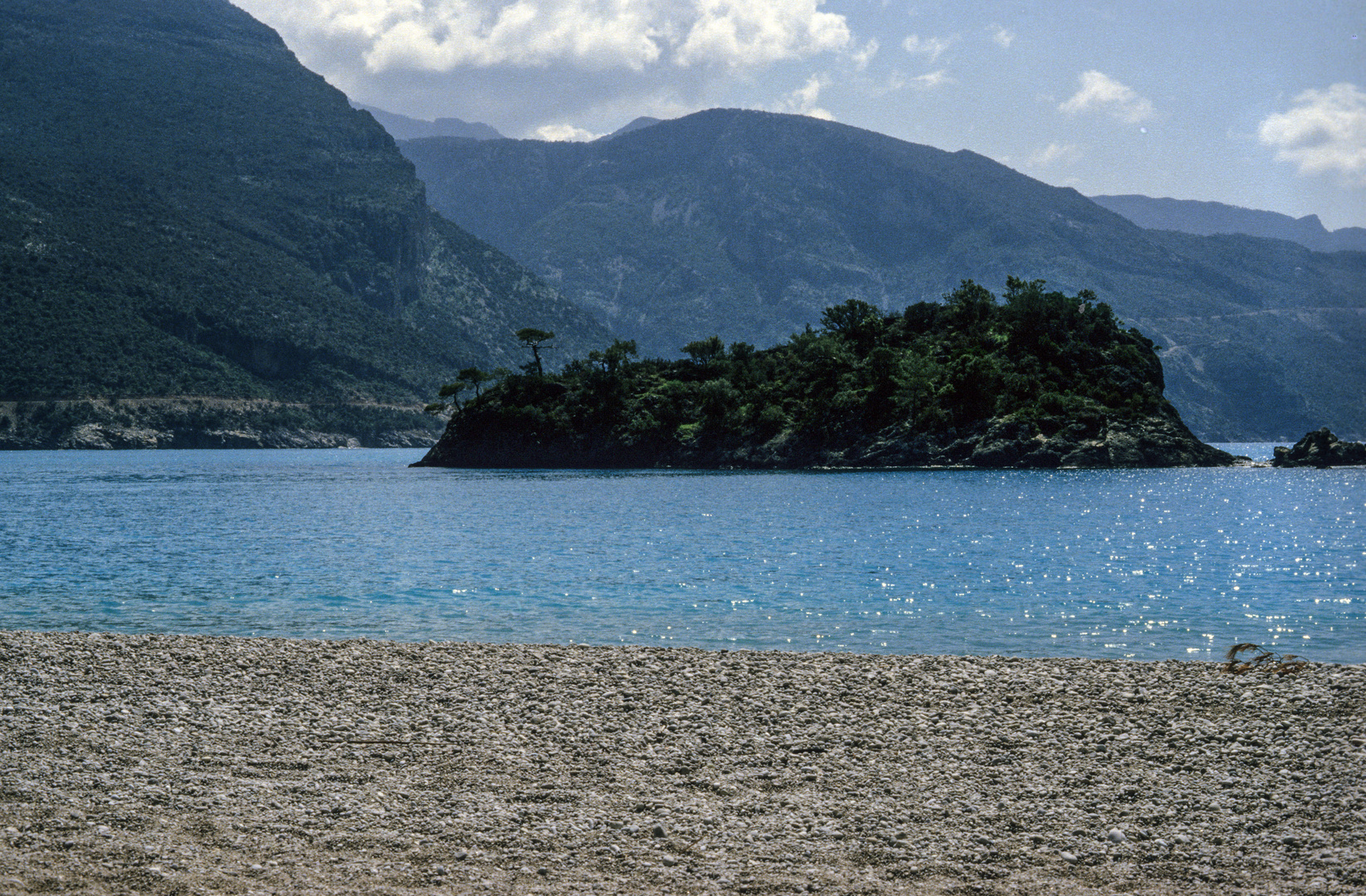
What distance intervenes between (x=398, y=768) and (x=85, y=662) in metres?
8.20

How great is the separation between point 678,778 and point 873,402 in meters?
118

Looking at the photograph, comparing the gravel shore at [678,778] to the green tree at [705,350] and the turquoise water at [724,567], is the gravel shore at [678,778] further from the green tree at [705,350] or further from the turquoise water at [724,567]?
the green tree at [705,350]

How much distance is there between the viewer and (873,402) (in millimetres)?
127062

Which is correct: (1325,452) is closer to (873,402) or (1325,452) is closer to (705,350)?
(873,402)

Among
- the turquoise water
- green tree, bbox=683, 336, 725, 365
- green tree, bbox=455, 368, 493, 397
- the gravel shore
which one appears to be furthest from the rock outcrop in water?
the gravel shore

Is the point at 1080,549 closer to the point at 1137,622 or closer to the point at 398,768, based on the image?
the point at 1137,622

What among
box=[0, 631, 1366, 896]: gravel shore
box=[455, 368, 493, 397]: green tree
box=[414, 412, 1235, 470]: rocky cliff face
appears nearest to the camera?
box=[0, 631, 1366, 896]: gravel shore

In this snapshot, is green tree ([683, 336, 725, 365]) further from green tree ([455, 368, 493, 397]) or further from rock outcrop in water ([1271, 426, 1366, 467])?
rock outcrop in water ([1271, 426, 1366, 467])

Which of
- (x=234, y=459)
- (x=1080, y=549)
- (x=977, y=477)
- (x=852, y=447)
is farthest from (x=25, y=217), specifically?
(x=1080, y=549)

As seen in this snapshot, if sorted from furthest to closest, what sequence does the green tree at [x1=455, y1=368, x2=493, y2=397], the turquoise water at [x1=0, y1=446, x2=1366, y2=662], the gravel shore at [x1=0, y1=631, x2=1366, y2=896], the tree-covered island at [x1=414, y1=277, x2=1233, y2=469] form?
the green tree at [x1=455, y1=368, x2=493, y2=397] < the tree-covered island at [x1=414, y1=277, x2=1233, y2=469] < the turquoise water at [x1=0, y1=446, x2=1366, y2=662] < the gravel shore at [x1=0, y1=631, x2=1366, y2=896]

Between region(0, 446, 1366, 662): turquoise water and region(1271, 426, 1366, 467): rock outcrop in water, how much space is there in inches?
2062

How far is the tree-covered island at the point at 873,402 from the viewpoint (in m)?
119

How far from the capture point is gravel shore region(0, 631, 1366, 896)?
9.23 metres

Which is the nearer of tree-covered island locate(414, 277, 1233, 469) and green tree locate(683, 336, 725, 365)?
tree-covered island locate(414, 277, 1233, 469)
